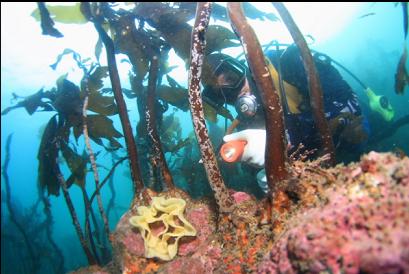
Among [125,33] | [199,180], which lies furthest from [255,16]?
[199,180]

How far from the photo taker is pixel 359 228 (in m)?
1.31

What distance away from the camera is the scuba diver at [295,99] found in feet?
10.4

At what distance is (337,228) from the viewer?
136 cm

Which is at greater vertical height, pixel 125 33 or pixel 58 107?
pixel 125 33

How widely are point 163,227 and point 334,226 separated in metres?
1.82

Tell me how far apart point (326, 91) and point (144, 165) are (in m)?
3.79

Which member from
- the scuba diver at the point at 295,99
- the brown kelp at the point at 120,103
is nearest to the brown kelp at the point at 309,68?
the scuba diver at the point at 295,99

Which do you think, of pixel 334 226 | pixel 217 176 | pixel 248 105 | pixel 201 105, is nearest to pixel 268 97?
pixel 201 105

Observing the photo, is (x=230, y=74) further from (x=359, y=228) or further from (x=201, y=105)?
(x=359, y=228)

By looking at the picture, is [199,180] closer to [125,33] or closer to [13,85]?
[125,33]

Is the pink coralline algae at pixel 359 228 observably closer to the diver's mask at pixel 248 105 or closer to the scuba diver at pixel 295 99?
the scuba diver at pixel 295 99

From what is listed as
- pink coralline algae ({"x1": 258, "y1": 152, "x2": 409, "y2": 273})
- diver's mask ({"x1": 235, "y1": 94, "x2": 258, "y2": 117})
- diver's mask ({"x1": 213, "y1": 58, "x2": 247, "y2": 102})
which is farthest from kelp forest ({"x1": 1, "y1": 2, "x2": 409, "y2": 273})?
diver's mask ({"x1": 235, "y1": 94, "x2": 258, "y2": 117})

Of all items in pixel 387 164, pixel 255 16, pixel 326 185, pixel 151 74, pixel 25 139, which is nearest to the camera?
pixel 387 164

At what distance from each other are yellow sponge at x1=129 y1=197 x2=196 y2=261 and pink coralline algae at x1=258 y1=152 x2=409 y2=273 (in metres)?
1.27
